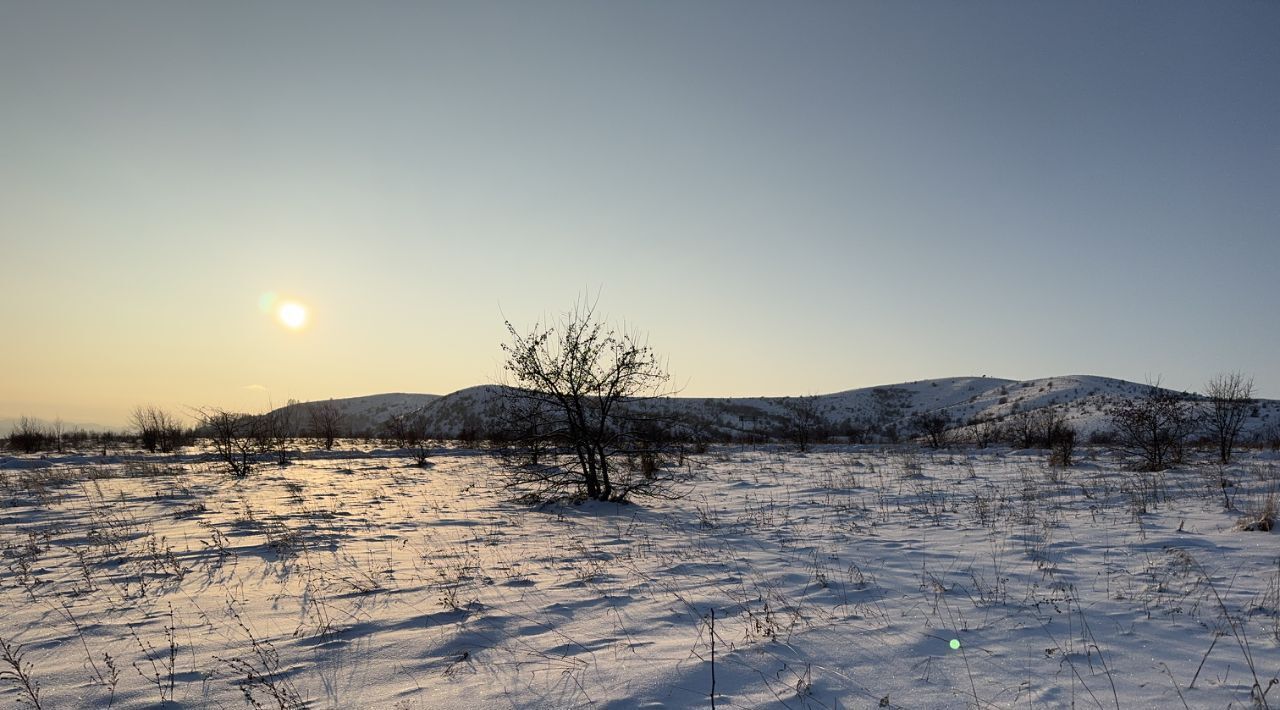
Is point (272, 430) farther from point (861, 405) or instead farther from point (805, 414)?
point (861, 405)

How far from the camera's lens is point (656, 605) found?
5020 millimetres

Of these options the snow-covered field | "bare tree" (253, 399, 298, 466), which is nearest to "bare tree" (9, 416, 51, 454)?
"bare tree" (253, 399, 298, 466)

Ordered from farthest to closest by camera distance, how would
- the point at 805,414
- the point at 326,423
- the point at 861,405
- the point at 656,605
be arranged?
the point at 861,405
the point at 805,414
the point at 326,423
the point at 656,605

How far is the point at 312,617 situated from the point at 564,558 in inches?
109

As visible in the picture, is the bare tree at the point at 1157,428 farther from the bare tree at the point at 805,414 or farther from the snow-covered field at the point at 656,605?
the bare tree at the point at 805,414

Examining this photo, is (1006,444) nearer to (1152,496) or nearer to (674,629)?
(1152,496)

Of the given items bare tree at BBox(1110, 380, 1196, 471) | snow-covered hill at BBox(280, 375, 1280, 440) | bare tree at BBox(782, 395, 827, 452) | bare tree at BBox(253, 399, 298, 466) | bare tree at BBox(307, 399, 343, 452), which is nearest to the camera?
bare tree at BBox(1110, 380, 1196, 471)

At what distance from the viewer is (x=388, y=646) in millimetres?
4113

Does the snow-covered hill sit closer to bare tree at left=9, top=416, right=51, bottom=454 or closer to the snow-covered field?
bare tree at left=9, top=416, right=51, bottom=454

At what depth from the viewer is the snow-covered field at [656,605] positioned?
341cm

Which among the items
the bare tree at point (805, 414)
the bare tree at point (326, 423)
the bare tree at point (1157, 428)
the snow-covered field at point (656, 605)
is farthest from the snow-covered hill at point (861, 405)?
the snow-covered field at point (656, 605)

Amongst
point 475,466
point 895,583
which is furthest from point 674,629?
point 475,466

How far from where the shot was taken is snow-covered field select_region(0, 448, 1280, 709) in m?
3.41

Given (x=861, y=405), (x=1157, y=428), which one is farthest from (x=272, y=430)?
(x=861, y=405)
